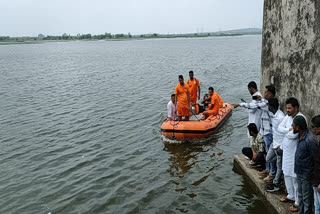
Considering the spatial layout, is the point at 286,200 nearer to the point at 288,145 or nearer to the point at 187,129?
the point at 288,145

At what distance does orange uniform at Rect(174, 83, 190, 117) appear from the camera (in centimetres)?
1030

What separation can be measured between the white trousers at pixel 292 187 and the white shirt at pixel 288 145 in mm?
178

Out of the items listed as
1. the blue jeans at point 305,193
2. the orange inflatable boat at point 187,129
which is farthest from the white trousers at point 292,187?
the orange inflatable boat at point 187,129

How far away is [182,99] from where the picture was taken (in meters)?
10.4

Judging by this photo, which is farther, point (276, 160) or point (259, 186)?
point (259, 186)

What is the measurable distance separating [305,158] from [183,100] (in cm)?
628

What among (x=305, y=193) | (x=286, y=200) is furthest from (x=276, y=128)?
(x=286, y=200)

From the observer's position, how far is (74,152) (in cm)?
983

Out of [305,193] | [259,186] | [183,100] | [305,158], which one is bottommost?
→ [259,186]

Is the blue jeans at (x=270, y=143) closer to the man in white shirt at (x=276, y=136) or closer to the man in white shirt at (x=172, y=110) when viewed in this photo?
the man in white shirt at (x=276, y=136)

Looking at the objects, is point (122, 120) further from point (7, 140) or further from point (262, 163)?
point (262, 163)

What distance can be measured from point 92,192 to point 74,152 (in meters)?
2.79

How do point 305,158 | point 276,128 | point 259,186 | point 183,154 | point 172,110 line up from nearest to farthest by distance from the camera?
point 305,158 < point 276,128 < point 259,186 < point 183,154 < point 172,110

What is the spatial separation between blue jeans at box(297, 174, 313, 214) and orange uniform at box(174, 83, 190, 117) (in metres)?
6.02
